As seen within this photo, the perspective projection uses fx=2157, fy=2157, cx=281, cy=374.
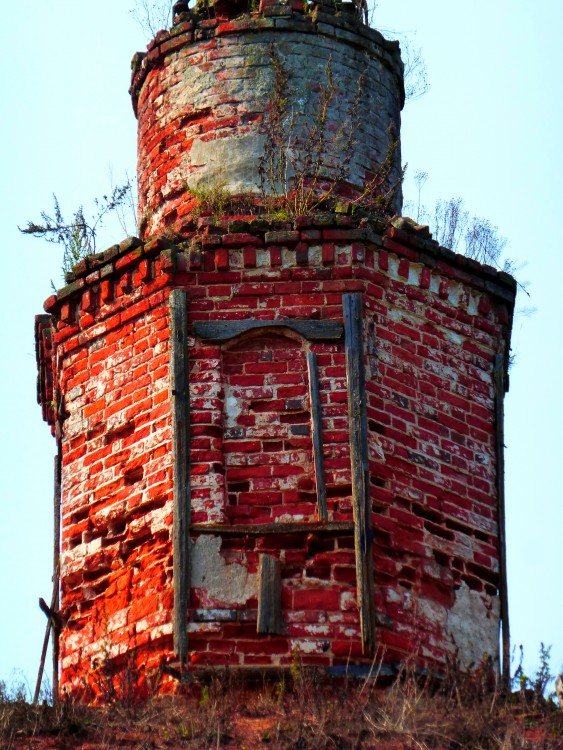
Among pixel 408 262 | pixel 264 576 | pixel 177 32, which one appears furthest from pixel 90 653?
pixel 177 32

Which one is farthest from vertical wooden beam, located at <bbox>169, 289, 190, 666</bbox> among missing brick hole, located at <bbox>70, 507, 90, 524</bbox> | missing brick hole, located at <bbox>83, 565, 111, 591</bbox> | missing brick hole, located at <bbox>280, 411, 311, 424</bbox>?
missing brick hole, located at <bbox>70, 507, 90, 524</bbox>

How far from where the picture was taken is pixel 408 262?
47.1 feet

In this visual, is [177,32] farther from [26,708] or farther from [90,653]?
[26,708]

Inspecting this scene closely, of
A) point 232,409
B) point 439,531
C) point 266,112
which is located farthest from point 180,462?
point 266,112

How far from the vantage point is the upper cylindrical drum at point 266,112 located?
15.0m

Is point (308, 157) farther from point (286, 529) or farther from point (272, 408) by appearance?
point (286, 529)

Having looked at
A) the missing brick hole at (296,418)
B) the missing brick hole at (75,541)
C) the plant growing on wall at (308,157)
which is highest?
the plant growing on wall at (308,157)

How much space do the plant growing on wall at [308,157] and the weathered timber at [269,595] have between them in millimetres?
2801

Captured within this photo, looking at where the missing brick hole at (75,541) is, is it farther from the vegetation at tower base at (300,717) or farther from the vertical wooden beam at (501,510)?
the vertical wooden beam at (501,510)

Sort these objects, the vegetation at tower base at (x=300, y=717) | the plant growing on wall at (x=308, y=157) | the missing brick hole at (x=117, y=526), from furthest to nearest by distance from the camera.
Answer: the plant growing on wall at (x=308, y=157), the missing brick hole at (x=117, y=526), the vegetation at tower base at (x=300, y=717)

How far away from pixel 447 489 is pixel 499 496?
46 centimetres

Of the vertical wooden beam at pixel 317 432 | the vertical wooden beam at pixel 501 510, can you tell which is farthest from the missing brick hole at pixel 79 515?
the vertical wooden beam at pixel 501 510

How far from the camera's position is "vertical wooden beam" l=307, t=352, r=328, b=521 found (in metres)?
13.2

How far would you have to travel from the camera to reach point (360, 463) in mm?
13297
